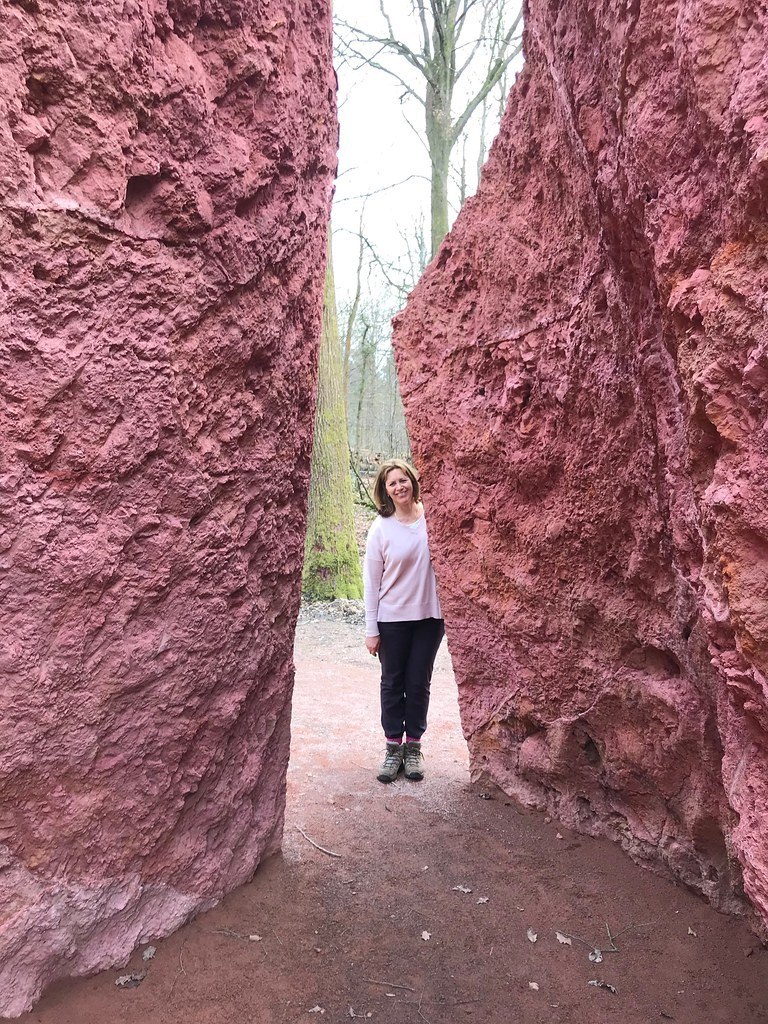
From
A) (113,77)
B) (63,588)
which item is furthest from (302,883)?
(113,77)

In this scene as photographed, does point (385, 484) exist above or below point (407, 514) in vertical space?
above

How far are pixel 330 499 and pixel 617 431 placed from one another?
6355 millimetres

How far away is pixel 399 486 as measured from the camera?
12.5ft

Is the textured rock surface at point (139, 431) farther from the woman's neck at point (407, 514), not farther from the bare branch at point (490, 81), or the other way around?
the bare branch at point (490, 81)

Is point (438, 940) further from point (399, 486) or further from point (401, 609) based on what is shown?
point (399, 486)

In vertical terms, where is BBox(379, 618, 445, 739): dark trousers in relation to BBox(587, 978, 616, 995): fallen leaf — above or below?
above

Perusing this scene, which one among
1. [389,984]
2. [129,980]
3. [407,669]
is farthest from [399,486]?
[129,980]

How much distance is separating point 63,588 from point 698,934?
91.9 inches

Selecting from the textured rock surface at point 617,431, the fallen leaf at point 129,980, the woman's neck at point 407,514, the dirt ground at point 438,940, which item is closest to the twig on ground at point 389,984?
the dirt ground at point 438,940

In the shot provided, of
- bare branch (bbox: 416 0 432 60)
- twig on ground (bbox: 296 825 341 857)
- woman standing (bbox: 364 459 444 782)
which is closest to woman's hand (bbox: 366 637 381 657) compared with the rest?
woman standing (bbox: 364 459 444 782)

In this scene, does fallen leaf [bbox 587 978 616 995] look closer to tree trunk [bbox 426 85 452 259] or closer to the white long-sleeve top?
the white long-sleeve top

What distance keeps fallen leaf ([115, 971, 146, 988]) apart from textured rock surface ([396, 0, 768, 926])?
5.52ft

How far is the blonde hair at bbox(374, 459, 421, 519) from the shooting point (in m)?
3.84

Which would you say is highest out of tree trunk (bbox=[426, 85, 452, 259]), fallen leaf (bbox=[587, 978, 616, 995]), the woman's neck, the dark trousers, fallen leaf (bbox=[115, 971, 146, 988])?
tree trunk (bbox=[426, 85, 452, 259])
